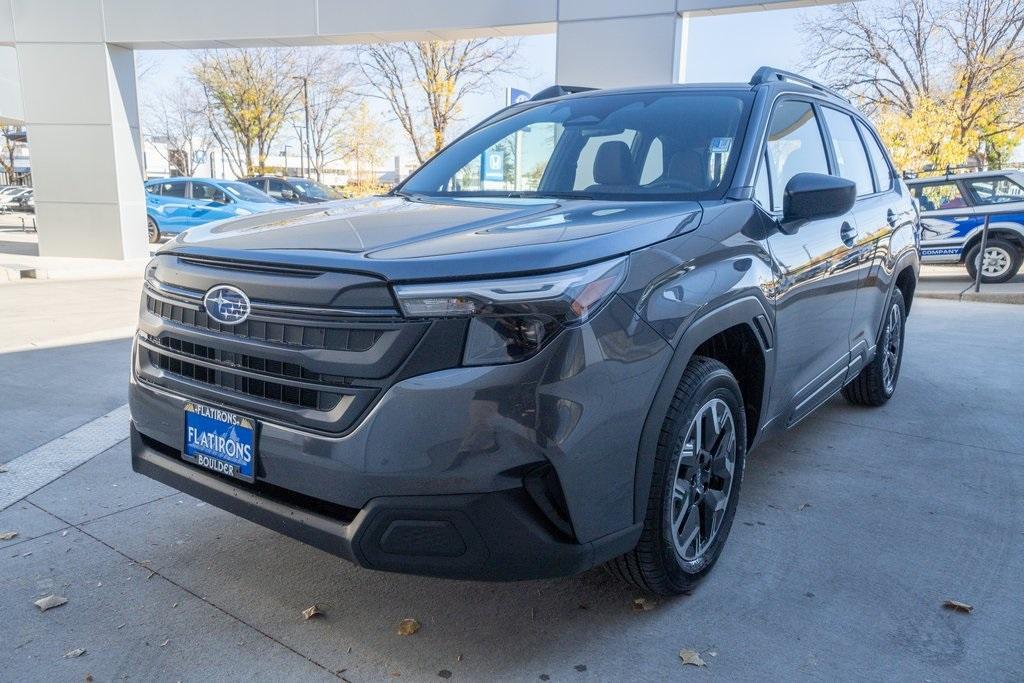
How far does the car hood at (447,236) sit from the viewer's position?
82.4 inches

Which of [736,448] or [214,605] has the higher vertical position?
[736,448]

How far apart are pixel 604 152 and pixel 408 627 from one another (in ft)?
6.67

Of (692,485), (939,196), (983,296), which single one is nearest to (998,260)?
(939,196)

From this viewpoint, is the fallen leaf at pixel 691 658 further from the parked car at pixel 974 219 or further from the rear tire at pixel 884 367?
the parked car at pixel 974 219

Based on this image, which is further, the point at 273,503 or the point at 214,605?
the point at 214,605

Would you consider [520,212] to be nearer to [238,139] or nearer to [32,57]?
[32,57]

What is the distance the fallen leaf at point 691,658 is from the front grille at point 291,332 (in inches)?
53.6

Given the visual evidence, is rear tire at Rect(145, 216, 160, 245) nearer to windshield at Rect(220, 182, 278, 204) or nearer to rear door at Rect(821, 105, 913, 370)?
windshield at Rect(220, 182, 278, 204)

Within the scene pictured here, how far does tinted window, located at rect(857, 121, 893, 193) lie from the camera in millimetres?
4750

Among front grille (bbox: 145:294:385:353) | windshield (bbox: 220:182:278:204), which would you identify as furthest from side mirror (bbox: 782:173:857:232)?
windshield (bbox: 220:182:278:204)

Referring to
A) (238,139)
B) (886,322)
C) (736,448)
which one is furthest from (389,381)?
(238,139)

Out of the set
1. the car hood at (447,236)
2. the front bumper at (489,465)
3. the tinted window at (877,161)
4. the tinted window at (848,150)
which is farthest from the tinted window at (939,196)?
the front bumper at (489,465)

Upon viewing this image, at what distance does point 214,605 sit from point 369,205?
1.56m

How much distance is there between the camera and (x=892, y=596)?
2.86 meters
